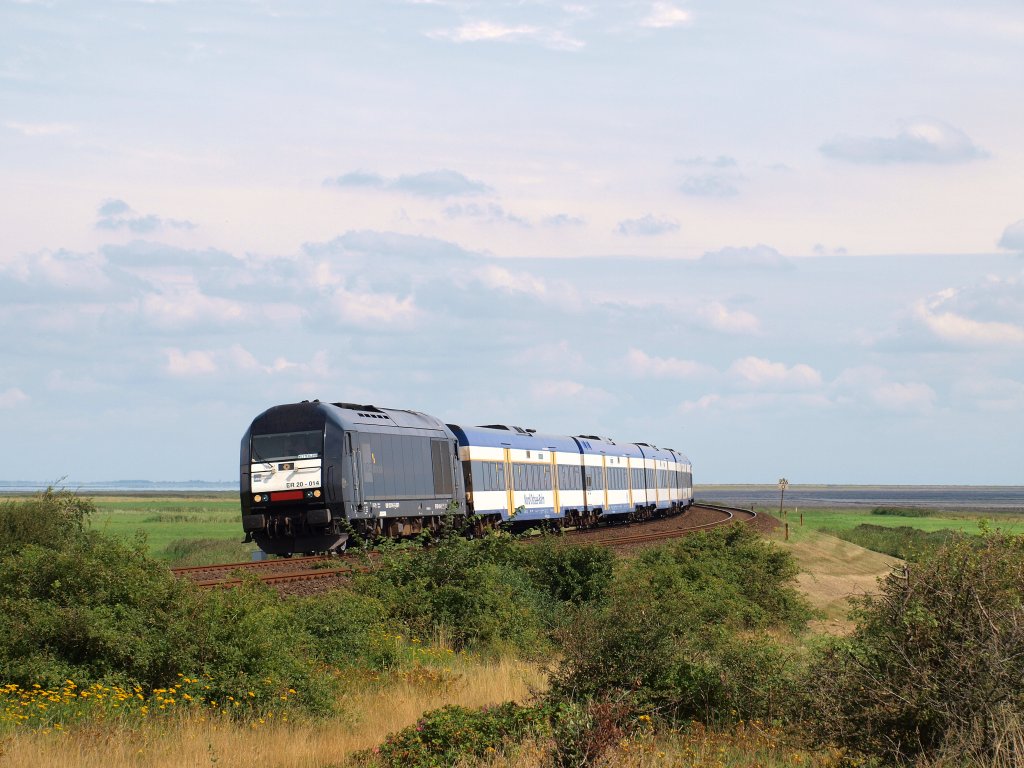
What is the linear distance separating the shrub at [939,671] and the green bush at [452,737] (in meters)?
2.94

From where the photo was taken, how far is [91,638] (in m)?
13.5

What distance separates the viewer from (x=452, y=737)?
37.1ft

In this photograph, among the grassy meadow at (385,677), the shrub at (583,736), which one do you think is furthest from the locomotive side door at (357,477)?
the shrub at (583,736)

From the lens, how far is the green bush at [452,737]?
10.9 m

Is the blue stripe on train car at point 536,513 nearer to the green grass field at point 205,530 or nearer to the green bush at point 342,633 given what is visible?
the green grass field at point 205,530

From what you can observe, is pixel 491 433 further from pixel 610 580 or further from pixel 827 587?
pixel 610 580

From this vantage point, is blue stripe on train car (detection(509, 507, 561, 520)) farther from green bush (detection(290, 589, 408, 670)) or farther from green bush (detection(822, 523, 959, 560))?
green bush (detection(290, 589, 408, 670))

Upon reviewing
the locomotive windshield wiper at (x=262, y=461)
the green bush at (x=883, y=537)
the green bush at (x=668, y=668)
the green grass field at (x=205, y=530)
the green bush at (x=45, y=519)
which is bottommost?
the green bush at (x=883, y=537)

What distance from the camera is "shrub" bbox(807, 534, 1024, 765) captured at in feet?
35.1

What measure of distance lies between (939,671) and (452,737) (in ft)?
14.9

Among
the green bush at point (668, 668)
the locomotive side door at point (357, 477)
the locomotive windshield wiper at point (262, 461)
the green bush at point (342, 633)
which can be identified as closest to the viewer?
the green bush at point (668, 668)

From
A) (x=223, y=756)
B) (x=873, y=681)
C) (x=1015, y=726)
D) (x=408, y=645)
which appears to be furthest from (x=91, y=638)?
(x=1015, y=726)

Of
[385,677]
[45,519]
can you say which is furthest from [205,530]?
[385,677]

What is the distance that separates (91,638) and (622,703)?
596 centimetres
